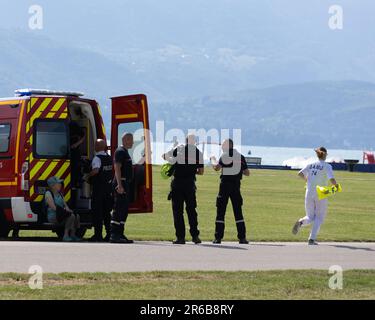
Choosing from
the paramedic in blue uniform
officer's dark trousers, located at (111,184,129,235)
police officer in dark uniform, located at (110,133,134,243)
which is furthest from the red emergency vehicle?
officer's dark trousers, located at (111,184,129,235)

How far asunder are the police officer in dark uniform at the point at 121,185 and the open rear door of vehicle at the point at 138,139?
25.3 inches

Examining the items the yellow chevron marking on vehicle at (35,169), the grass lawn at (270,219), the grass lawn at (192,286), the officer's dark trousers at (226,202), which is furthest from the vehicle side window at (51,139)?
the grass lawn at (192,286)

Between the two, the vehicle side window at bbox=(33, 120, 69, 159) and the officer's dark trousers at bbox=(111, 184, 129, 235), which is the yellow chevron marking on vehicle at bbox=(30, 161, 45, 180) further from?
the officer's dark trousers at bbox=(111, 184, 129, 235)

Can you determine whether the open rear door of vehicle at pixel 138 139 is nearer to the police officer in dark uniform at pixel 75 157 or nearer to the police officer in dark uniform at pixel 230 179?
the police officer in dark uniform at pixel 75 157

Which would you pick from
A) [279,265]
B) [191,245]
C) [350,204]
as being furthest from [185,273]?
[350,204]

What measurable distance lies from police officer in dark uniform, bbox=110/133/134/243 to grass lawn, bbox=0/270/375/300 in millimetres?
5283

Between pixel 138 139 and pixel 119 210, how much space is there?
1.47m

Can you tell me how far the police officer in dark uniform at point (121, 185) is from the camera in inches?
744

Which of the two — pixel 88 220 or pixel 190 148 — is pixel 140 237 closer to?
pixel 88 220

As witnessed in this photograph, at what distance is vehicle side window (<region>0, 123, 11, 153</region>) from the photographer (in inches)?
771

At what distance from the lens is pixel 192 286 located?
41.4ft

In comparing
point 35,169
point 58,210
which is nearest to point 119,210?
point 58,210

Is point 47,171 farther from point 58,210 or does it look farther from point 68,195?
point 58,210
